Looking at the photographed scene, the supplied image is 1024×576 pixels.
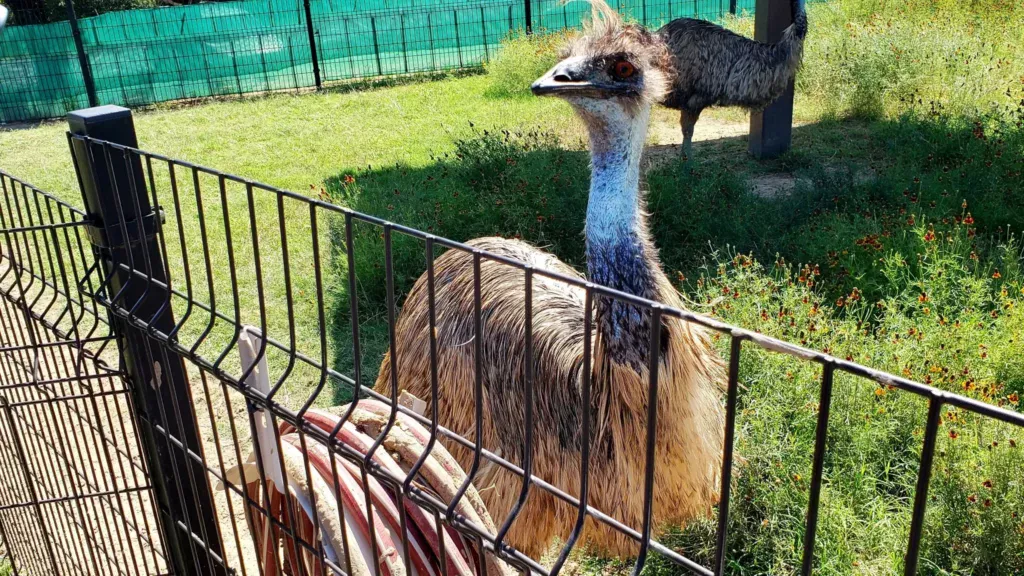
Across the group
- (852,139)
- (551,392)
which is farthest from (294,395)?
(852,139)

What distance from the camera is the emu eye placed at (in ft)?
9.68

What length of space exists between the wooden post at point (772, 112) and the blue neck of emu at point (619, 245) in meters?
6.08

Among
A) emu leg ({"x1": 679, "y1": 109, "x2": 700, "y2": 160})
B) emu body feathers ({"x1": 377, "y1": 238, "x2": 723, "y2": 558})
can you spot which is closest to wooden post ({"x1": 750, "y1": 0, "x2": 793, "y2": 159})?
emu leg ({"x1": 679, "y1": 109, "x2": 700, "y2": 160})

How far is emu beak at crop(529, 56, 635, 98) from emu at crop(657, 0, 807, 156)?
5208 millimetres

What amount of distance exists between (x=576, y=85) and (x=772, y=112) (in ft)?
20.3

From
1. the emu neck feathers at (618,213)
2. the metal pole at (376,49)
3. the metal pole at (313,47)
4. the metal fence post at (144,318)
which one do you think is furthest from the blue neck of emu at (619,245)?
the metal pole at (376,49)

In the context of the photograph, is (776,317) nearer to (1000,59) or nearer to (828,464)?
(828,464)

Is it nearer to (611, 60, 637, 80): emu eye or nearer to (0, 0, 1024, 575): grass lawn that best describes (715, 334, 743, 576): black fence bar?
(0, 0, 1024, 575): grass lawn

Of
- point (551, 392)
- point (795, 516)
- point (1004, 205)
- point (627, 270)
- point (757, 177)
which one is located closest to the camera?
point (627, 270)

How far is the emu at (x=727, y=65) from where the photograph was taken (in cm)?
810

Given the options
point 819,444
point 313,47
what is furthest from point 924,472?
point 313,47

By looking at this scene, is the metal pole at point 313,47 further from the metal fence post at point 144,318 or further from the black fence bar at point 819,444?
the black fence bar at point 819,444

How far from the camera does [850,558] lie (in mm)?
2939

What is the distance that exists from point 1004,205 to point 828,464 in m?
3.35
